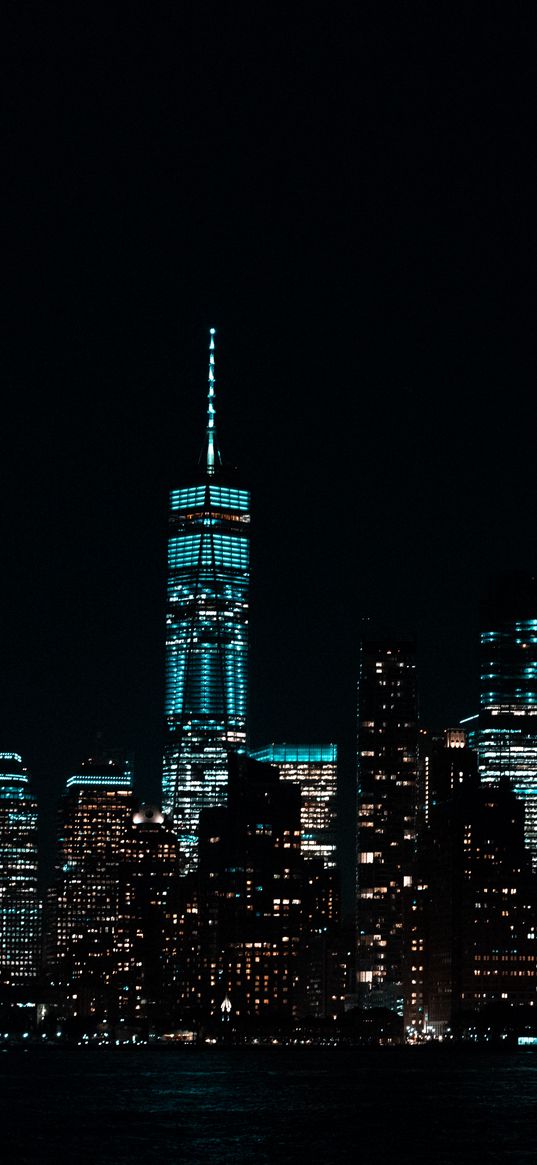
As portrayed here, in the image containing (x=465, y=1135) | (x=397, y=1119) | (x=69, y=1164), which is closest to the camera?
(x=69, y=1164)

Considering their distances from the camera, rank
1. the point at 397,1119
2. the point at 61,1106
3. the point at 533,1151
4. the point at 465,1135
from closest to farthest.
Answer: the point at 533,1151 → the point at 465,1135 → the point at 397,1119 → the point at 61,1106

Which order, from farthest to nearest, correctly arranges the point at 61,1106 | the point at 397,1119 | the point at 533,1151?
1. the point at 61,1106
2. the point at 397,1119
3. the point at 533,1151

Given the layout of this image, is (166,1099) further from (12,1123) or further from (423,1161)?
(423,1161)

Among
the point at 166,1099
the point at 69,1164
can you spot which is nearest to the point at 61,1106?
the point at 166,1099

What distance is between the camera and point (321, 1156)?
135 m

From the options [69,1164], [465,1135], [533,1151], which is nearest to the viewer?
[69,1164]

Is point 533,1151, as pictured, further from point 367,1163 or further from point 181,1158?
point 181,1158

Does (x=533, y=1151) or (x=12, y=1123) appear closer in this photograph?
(x=533, y=1151)

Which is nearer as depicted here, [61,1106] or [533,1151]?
[533,1151]

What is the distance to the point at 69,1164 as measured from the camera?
129250 mm

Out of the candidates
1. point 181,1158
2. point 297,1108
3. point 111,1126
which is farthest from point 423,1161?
point 297,1108

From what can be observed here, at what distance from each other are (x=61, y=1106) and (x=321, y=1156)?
49.4 meters

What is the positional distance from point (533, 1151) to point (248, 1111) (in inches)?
1463

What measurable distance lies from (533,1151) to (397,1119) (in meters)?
27.6
